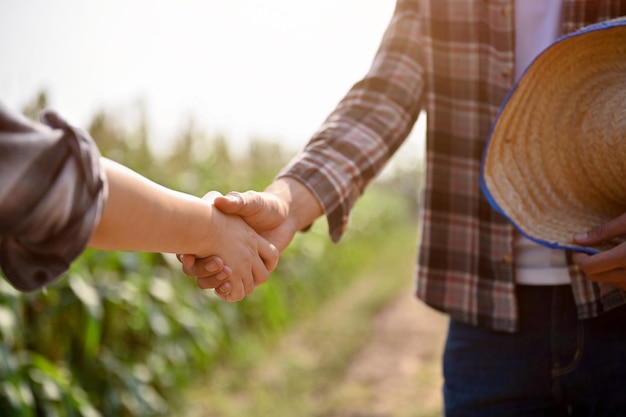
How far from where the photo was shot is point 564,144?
154 cm

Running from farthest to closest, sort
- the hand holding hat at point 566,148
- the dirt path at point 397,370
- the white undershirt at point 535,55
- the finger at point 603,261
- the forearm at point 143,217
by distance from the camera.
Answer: the dirt path at point 397,370 < the white undershirt at point 535,55 < the hand holding hat at point 566,148 < the finger at point 603,261 < the forearm at point 143,217

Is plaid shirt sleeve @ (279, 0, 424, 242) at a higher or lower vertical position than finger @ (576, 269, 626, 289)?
higher

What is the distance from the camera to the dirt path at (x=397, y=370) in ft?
14.2

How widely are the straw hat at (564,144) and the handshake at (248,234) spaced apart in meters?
0.41

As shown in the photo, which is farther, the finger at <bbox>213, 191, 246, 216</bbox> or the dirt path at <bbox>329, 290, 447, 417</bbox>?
the dirt path at <bbox>329, 290, 447, 417</bbox>

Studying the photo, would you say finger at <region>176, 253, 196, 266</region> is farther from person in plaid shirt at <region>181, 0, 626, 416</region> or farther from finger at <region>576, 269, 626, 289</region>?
finger at <region>576, 269, 626, 289</region>

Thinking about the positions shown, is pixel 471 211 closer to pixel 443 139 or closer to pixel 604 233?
pixel 443 139

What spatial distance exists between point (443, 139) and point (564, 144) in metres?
0.27

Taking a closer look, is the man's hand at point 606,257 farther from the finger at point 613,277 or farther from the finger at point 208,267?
the finger at point 208,267

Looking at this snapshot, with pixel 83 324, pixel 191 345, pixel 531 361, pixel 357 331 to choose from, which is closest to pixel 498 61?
pixel 531 361

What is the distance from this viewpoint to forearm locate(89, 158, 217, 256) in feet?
3.55

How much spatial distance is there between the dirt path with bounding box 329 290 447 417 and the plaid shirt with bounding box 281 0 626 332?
2.69 m

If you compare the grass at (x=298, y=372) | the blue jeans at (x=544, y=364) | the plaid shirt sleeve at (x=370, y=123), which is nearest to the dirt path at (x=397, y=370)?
the grass at (x=298, y=372)

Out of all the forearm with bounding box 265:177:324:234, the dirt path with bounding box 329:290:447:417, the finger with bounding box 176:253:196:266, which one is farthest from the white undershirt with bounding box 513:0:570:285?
the dirt path with bounding box 329:290:447:417
